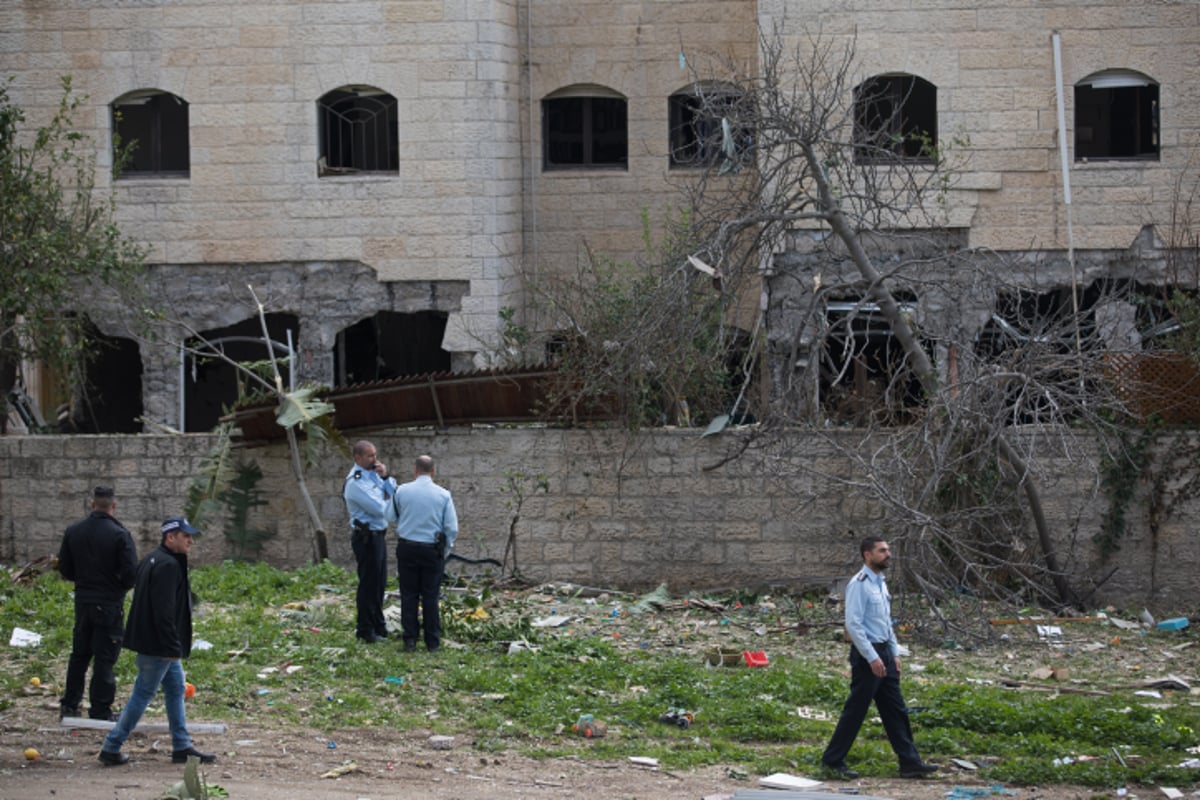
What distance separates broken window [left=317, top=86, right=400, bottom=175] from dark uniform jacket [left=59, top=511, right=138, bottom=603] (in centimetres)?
1106

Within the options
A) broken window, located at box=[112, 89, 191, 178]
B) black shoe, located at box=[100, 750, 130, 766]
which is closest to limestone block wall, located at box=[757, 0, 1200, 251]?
broken window, located at box=[112, 89, 191, 178]

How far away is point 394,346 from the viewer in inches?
970

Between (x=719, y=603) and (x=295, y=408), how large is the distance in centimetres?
489

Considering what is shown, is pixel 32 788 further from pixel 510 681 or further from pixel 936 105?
pixel 936 105

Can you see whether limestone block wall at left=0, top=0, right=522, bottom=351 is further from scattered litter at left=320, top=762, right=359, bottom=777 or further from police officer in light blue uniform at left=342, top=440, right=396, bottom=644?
scattered litter at left=320, top=762, right=359, bottom=777

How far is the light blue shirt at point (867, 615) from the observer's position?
9.98 meters

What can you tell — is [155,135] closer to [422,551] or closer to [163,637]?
[422,551]

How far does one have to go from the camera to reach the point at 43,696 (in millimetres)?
12086

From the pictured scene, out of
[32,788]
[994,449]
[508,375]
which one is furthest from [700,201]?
[32,788]

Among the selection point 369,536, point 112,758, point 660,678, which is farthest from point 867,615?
point 369,536

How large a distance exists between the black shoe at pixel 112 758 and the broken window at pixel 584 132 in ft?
46.3

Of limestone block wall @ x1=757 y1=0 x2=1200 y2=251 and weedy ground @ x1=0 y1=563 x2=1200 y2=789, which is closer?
weedy ground @ x1=0 y1=563 x2=1200 y2=789

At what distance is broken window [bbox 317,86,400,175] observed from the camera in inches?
850

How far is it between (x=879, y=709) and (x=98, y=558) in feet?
18.5
